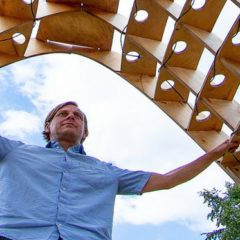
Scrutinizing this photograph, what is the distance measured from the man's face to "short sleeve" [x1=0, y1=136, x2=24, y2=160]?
0.57 m

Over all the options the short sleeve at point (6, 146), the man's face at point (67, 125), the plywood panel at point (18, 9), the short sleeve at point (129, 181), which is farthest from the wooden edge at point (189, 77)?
the short sleeve at point (6, 146)

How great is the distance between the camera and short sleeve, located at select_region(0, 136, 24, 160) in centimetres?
399

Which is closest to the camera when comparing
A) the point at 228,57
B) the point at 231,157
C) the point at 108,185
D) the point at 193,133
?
the point at 108,185

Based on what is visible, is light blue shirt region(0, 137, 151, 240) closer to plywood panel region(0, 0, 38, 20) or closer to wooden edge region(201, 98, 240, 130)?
wooden edge region(201, 98, 240, 130)

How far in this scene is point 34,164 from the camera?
3.98 metres

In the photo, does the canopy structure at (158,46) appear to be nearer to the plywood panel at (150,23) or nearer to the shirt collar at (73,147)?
the plywood panel at (150,23)

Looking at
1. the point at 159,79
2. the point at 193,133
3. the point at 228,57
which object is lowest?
the point at 193,133

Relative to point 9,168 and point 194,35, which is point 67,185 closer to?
point 9,168

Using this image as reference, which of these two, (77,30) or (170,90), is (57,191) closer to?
(170,90)

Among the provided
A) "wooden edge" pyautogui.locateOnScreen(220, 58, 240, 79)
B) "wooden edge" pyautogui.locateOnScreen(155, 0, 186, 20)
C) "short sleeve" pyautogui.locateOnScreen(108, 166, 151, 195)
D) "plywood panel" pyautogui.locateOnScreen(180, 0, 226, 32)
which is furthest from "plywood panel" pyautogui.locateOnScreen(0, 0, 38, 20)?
"short sleeve" pyautogui.locateOnScreen(108, 166, 151, 195)

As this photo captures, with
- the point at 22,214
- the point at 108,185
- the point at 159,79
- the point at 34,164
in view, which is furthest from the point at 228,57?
the point at 22,214

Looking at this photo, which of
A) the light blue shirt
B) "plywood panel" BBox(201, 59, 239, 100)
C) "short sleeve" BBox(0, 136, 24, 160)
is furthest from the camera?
"plywood panel" BBox(201, 59, 239, 100)

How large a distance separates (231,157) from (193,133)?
1177 millimetres

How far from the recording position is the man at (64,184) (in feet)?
11.4
